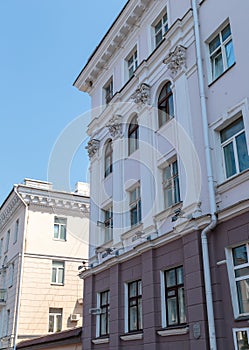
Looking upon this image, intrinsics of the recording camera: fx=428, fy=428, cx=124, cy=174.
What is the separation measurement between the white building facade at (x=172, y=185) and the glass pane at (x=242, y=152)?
42 millimetres

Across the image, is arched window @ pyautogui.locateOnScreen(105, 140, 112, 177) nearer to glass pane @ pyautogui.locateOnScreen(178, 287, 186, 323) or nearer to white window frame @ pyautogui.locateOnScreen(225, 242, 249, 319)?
glass pane @ pyautogui.locateOnScreen(178, 287, 186, 323)

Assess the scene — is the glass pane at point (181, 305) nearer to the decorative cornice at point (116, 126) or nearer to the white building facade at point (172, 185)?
the white building facade at point (172, 185)

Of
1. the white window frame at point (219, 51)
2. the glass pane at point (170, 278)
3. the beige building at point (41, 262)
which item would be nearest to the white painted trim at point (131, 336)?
the glass pane at point (170, 278)

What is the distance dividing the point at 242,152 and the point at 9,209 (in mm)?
21886

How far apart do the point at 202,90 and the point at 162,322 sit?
6804 mm

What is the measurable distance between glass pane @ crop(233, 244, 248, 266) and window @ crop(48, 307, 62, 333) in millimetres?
17290

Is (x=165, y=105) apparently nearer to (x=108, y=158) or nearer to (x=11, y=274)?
(x=108, y=158)

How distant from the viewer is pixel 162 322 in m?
12.3

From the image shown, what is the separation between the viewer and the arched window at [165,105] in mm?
14594

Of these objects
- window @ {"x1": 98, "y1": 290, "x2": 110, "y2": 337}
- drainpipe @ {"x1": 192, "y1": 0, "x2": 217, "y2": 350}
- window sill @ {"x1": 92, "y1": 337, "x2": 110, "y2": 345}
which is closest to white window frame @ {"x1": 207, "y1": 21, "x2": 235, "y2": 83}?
drainpipe @ {"x1": 192, "y1": 0, "x2": 217, "y2": 350}

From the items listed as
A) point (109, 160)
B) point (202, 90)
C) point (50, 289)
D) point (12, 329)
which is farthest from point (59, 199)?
point (202, 90)

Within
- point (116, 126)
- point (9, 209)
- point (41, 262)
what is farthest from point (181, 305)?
point (9, 209)

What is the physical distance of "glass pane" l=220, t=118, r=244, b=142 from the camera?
11.3 m

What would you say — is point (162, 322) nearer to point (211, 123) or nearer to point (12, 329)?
point (211, 123)
